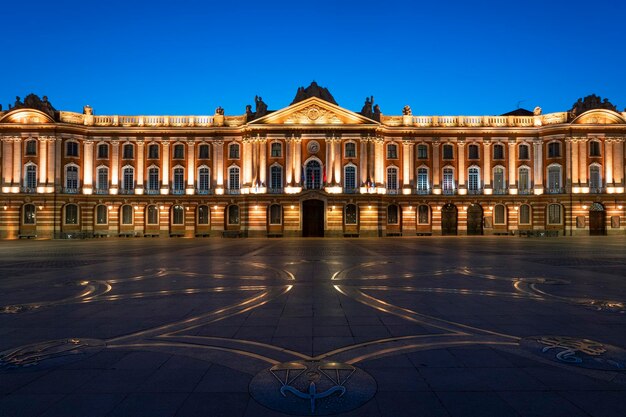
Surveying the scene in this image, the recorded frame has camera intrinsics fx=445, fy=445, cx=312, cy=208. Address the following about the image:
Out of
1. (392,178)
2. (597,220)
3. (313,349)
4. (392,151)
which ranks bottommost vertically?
(313,349)

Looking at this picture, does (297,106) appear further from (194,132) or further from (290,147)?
(194,132)

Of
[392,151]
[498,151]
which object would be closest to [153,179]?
[392,151]

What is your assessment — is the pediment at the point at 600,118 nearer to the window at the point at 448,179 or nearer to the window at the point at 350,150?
the window at the point at 448,179

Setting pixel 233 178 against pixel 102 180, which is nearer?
pixel 102 180

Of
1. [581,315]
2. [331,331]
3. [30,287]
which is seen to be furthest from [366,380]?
[30,287]

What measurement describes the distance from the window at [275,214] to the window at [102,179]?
20168 millimetres

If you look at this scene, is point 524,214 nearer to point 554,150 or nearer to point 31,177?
point 554,150

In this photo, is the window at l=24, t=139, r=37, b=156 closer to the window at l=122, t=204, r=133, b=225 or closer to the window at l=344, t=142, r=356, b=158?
the window at l=122, t=204, r=133, b=225

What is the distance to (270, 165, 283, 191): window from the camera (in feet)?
171

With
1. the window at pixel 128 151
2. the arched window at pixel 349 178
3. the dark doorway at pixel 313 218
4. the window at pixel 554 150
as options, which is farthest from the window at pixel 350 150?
the window at pixel 128 151

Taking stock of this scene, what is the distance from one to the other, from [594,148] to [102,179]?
192 feet

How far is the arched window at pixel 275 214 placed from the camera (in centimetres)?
5184

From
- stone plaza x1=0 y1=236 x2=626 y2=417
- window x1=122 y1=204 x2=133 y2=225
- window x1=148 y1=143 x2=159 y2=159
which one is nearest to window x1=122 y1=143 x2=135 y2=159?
window x1=148 y1=143 x2=159 y2=159

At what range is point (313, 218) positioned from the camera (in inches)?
2046
